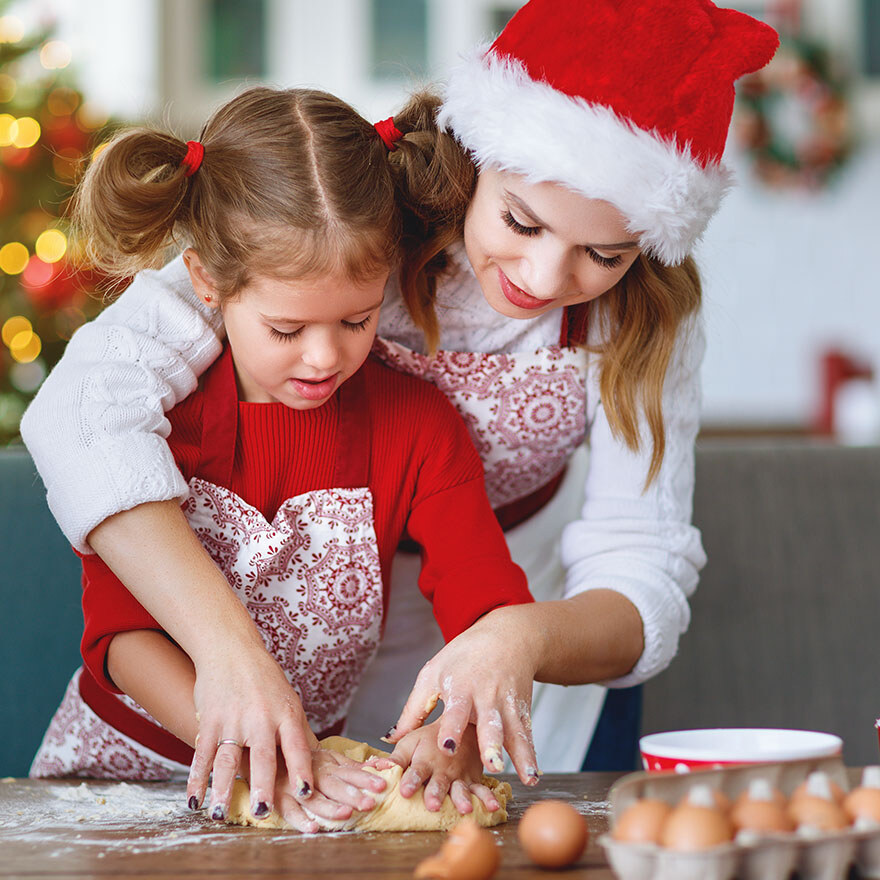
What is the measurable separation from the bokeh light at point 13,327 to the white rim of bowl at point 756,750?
2.09 m

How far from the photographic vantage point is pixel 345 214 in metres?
0.99

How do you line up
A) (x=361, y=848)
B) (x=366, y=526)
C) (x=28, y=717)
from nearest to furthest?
(x=361, y=848) < (x=366, y=526) < (x=28, y=717)

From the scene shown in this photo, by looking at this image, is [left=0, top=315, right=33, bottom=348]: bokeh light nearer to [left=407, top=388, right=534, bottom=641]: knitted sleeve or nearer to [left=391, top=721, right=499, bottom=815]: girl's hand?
[left=407, top=388, right=534, bottom=641]: knitted sleeve

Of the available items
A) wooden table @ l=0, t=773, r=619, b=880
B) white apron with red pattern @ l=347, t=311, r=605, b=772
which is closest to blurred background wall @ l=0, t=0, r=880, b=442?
white apron with red pattern @ l=347, t=311, r=605, b=772

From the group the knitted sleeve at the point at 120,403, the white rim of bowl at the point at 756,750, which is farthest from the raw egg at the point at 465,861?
the knitted sleeve at the point at 120,403

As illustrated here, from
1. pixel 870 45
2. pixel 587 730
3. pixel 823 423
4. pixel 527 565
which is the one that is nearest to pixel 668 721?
pixel 587 730

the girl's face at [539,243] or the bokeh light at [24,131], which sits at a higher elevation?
the bokeh light at [24,131]

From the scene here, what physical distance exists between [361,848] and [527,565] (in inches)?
27.1

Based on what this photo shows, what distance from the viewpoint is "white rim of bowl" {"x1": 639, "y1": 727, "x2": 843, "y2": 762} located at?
67 cm

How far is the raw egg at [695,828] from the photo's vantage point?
539mm

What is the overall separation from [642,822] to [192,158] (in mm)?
755

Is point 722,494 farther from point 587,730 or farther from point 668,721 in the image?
point 587,730

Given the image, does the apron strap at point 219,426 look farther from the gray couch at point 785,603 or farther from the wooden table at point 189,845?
the gray couch at point 785,603

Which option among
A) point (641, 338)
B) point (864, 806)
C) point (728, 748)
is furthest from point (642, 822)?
point (641, 338)
